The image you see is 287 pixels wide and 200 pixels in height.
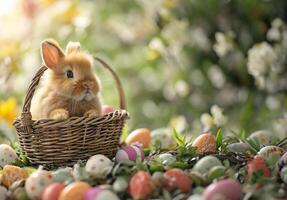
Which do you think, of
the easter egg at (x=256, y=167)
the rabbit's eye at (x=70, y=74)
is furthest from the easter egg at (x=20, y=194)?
the easter egg at (x=256, y=167)

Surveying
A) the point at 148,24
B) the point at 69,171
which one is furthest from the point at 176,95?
the point at 69,171

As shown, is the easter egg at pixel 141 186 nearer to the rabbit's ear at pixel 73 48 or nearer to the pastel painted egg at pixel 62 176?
the pastel painted egg at pixel 62 176

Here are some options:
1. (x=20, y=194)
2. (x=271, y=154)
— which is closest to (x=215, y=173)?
(x=271, y=154)

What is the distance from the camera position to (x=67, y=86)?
145 cm

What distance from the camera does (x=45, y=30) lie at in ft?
8.88

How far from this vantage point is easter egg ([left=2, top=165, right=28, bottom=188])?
1.31 m

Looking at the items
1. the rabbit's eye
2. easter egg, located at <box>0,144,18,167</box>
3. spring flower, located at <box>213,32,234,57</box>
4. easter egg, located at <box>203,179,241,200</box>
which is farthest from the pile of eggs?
spring flower, located at <box>213,32,234,57</box>

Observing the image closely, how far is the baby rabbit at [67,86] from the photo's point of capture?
146cm

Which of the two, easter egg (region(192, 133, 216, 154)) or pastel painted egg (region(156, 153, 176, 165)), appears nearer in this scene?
pastel painted egg (region(156, 153, 176, 165))

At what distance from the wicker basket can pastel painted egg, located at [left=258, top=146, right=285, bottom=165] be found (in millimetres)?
372

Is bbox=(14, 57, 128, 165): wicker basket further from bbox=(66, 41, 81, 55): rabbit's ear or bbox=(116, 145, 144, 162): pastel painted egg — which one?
bbox=(66, 41, 81, 55): rabbit's ear

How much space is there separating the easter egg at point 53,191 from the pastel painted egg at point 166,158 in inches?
10.9

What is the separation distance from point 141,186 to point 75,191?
13cm

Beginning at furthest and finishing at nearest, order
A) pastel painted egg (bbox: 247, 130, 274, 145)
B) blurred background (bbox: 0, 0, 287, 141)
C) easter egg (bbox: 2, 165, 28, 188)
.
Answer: blurred background (bbox: 0, 0, 287, 141) → pastel painted egg (bbox: 247, 130, 274, 145) → easter egg (bbox: 2, 165, 28, 188)
